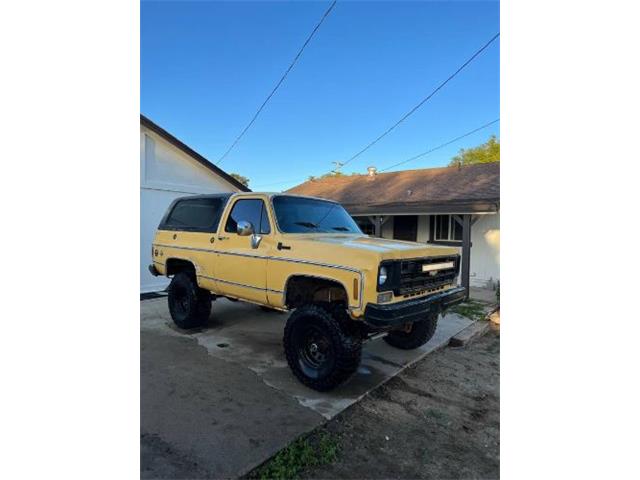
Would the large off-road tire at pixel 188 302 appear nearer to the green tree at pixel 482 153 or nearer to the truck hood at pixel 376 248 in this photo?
the truck hood at pixel 376 248

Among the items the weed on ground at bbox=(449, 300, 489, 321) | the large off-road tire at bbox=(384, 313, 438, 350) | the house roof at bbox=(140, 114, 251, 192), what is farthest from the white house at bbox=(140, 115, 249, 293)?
the weed on ground at bbox=(449, 300, 489, 321)

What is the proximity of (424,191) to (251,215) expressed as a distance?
29.0 ft

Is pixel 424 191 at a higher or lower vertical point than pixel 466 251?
higher

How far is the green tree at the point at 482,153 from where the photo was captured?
34219 millimetres

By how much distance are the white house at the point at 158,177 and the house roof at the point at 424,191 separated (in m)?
4.10

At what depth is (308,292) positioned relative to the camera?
171 inches

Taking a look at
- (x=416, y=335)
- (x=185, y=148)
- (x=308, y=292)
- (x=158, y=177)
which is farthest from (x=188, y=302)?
(x=185, y=148)

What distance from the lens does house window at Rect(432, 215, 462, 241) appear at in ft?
39.2

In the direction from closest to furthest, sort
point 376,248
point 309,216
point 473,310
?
point 376,248 → point 309,216 → point 473,310

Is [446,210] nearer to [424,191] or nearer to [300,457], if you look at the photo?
[424,191]

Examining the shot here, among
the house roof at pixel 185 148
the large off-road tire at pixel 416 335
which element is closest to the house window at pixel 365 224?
the house roof at pixel 185 148

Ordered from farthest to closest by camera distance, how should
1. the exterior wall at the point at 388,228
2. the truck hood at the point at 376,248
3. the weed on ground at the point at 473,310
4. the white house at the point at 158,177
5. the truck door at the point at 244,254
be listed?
1. the exterior wall at the point at 388,228
2. the white house at the point at 158,177
3. the weed on ground at the point at 473,310
4. the truck door at the point at 244,254
5. the truck hood at the point at 376,248
